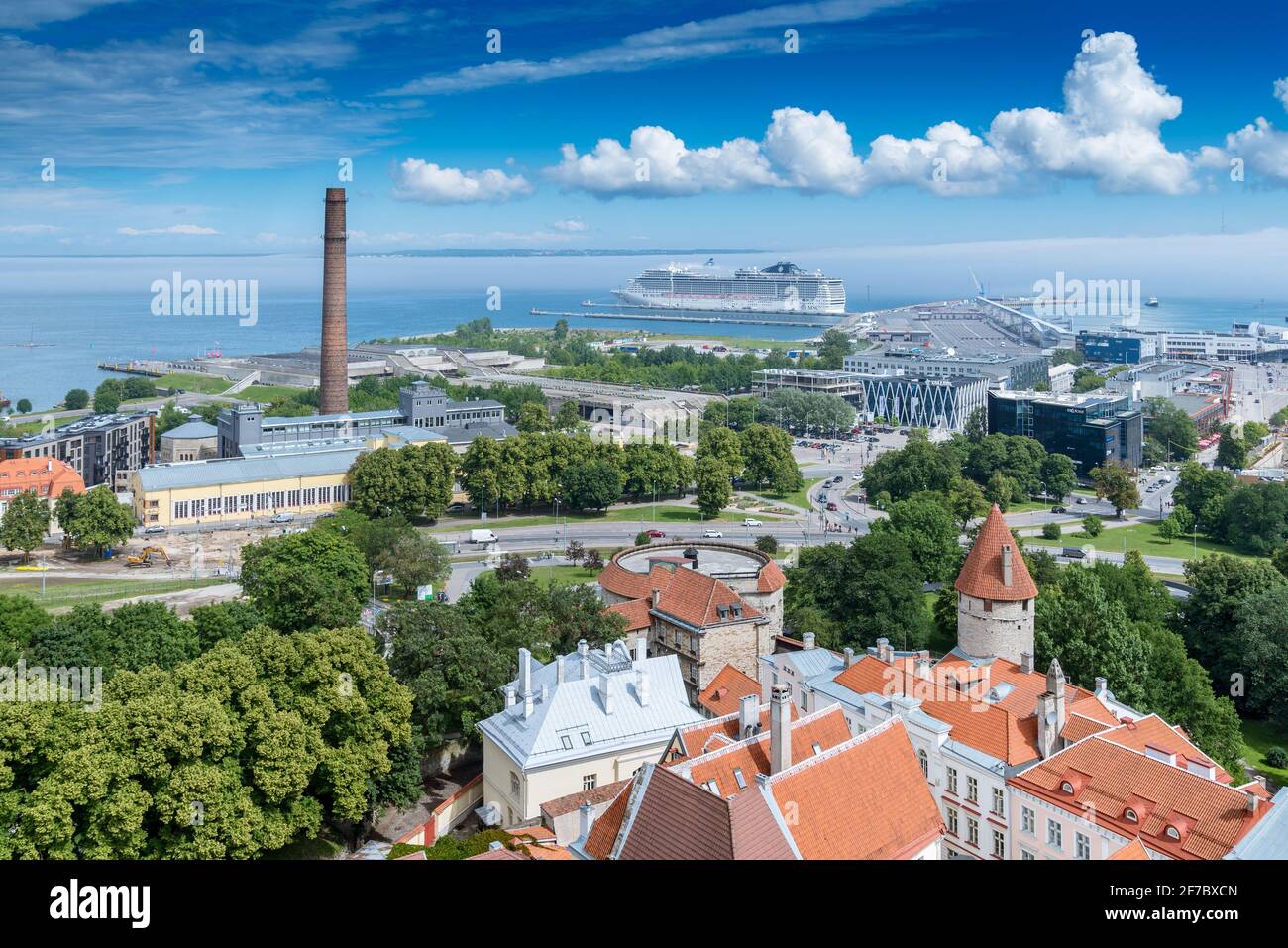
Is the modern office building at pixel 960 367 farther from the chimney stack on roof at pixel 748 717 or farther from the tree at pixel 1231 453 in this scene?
the chimney stack on roof at pixel 748 717

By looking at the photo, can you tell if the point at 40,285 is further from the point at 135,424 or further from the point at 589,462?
the point at 589,462

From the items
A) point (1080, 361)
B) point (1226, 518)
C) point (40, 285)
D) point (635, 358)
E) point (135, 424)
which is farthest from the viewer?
point (40, 285)

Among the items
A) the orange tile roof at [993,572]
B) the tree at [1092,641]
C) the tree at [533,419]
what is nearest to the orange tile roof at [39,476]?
the tree at [533,419]

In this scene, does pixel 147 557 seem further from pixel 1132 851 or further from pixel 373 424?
pixel 1132 851

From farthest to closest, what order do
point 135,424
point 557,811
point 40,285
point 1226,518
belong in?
point 40,285
point 135,424
point 1226,518
point 557,811

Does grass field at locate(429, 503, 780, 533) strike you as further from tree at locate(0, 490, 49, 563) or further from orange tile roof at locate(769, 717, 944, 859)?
orange tile roof at locate(769, 717, 944, 859)

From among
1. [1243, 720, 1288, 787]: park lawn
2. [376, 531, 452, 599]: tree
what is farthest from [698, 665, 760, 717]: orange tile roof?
[376, 531, 452, 599]: tree
